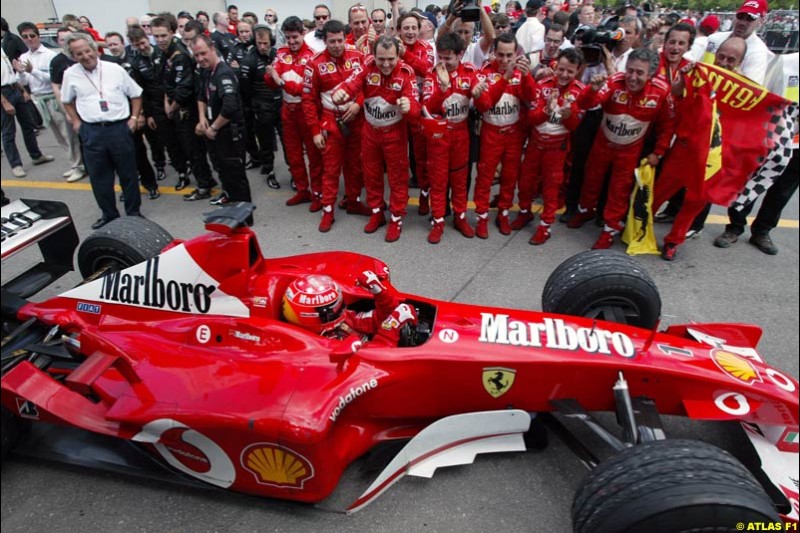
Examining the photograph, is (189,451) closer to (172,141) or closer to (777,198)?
(777,198)

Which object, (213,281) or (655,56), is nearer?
(213,281)

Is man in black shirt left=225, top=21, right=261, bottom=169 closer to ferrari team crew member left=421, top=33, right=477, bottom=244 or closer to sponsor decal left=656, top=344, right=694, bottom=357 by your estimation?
ferrari team crew member left=421, top=33, right=477, bottom=244

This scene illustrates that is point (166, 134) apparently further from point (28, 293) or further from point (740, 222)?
point (740, 222)

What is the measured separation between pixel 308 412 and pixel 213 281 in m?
1.03

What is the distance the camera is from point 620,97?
476cm

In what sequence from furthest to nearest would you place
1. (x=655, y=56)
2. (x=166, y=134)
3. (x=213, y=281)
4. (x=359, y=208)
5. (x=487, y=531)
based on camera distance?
1. (x=166, y=134)
2. (x=359, y=208)
3. (x=655, y=56)
4. (x=213, y=281)
5. (x=487, y=531)

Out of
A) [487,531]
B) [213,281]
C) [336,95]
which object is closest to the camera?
[487,531]

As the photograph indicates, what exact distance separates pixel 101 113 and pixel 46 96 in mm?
2331

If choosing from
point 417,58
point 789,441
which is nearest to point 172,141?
point 417,58

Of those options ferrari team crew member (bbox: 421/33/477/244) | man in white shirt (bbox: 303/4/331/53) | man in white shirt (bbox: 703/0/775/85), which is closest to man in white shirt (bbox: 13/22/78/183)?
man in white shirt (bbox: 303/4/331/53)

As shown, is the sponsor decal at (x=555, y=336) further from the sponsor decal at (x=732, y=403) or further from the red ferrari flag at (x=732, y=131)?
the red ferrari flag at (x=732, y=131)

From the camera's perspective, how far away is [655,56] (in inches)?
181

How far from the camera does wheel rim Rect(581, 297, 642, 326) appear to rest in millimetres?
3283

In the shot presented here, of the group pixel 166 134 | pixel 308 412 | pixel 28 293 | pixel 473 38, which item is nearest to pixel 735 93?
pixel 473 38
